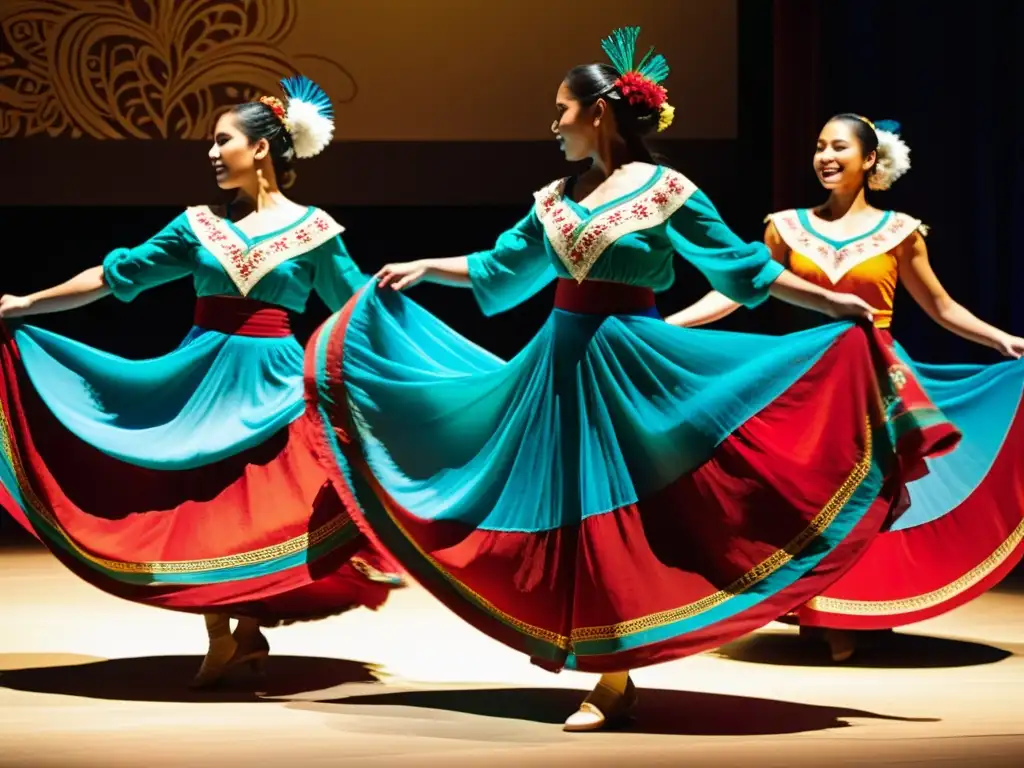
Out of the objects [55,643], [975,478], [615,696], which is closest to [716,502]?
[615,696]

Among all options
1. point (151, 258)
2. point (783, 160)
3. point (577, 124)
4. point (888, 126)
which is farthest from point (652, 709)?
point (783, 160)

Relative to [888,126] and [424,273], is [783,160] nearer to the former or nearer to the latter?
[888,126]

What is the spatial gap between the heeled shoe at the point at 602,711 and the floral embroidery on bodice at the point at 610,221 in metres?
0.77

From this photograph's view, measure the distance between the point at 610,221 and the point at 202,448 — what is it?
40.0 inches

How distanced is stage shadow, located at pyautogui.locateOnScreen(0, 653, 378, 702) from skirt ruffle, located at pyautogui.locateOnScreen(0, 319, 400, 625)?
0.53 feet

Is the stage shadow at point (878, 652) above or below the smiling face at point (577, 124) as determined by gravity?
below

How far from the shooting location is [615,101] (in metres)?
3.29

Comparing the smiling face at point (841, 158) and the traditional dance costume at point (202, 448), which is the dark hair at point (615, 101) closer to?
the traditional dance costume at point (202, 448)

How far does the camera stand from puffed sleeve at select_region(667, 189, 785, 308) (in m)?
3.20

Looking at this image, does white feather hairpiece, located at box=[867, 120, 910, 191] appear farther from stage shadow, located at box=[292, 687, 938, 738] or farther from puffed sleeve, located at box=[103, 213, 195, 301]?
puffed sleeve, located at box=[103, 213, 195, 301]

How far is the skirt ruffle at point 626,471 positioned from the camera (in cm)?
308

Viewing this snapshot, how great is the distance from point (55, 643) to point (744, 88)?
2962 mm

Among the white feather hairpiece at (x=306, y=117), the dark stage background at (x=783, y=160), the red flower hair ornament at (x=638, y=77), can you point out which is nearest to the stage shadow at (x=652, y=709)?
the red flower hair ornament at (x=638, y=77)

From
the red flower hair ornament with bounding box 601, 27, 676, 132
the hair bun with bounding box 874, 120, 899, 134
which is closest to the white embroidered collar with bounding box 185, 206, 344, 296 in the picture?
the red flower hair ornament with bounding box 601, 27, 676, 132
